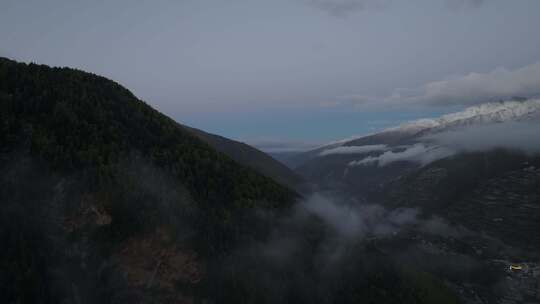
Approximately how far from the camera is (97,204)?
9419 centimetres

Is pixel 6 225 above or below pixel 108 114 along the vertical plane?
below

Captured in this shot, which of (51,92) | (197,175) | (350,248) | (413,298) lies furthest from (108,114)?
(413,298)

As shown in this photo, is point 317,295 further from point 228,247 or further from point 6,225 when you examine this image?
point 6,225

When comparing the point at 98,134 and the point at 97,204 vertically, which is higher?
the point at 98,134

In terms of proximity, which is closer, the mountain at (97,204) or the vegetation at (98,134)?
the mountain at (97,204)

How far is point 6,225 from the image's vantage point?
282 feet

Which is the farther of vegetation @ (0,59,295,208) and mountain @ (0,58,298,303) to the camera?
vegetation @ (0,59,295,208)

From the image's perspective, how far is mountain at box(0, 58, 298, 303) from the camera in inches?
3452

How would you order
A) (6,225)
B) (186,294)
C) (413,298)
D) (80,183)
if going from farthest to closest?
(413,298)
(186,294)
(80,183)
(6,225)

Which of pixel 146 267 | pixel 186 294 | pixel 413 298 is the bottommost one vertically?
pixel 413 298

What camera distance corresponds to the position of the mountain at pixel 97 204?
Result: 288ft

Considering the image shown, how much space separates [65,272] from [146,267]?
18.6 metres

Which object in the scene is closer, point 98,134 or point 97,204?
point 97,204

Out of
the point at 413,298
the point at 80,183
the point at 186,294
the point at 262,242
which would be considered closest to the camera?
the point at 80,183
